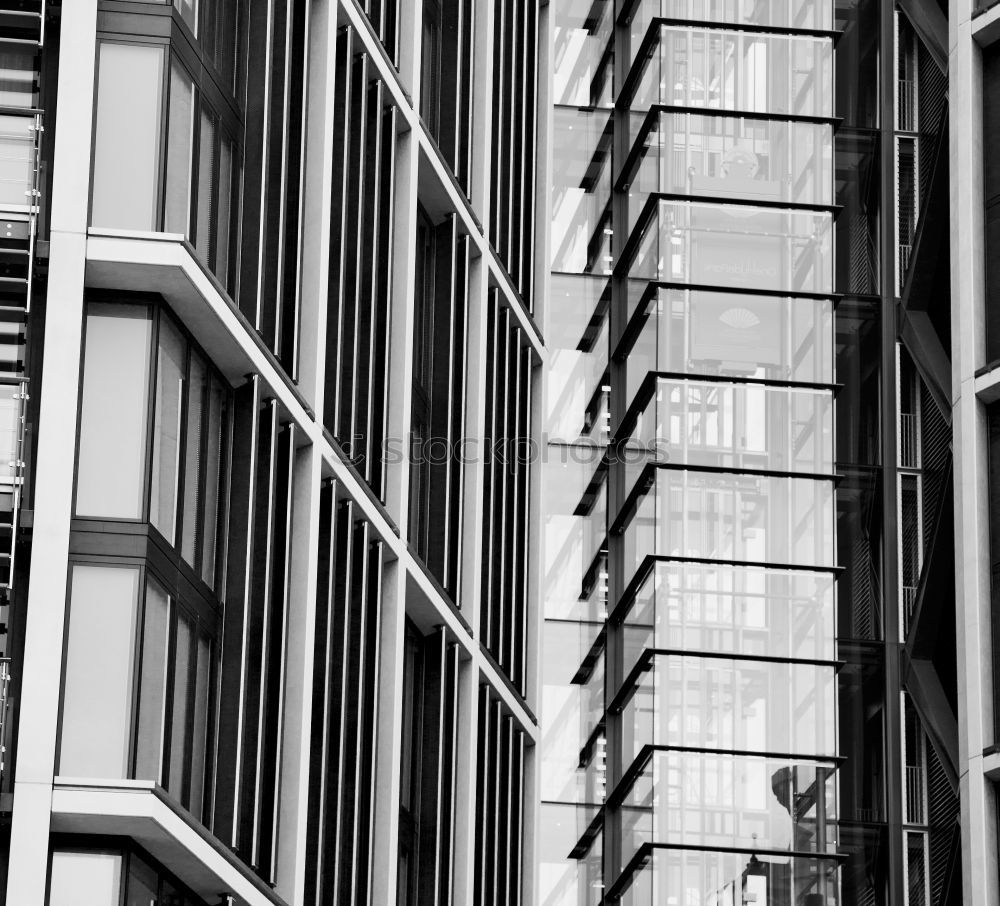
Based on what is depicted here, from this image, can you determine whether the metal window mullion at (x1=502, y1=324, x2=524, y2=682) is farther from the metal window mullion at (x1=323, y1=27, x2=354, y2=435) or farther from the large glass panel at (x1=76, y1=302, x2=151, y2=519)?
the large glass panel at (x1=76, y1=302, x2=151, y2=519)

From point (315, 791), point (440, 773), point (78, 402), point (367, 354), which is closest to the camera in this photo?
point (78, 402)

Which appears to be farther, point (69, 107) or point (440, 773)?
point (440, 773)

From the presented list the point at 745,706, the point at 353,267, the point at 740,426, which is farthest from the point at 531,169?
the point at 353,267

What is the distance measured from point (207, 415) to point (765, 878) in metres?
22.9

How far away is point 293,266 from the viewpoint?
29250mm

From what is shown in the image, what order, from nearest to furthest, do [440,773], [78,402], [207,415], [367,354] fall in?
[78,402] < [207,415] < [367,354] < [440,773]

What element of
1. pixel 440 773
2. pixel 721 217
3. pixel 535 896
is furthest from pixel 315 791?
pixel 721 217

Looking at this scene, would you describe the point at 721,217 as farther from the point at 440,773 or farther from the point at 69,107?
the point at 69,107

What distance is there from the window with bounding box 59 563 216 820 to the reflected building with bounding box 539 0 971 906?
2319 cm

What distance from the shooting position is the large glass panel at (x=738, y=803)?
46.8m

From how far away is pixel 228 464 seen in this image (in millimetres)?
26891

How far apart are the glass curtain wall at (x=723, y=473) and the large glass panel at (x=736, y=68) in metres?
0.05

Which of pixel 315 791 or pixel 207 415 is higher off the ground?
pixel 207 415

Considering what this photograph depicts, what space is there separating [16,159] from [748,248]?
28923 mm
